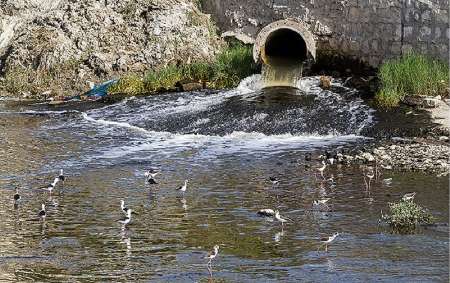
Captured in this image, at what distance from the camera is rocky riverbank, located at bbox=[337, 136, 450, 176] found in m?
18.3

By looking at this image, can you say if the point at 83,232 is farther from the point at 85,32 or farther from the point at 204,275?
the point at 85,32

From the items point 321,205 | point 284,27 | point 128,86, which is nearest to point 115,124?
point 128,86

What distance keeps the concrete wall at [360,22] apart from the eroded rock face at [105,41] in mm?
1275

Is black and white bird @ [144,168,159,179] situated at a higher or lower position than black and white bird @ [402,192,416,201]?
higher

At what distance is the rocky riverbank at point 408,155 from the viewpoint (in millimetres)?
18328

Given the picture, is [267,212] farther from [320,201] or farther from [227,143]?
[227,143]

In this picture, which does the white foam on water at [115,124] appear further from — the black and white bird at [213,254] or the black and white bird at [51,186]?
the black and white bird at [213,254]

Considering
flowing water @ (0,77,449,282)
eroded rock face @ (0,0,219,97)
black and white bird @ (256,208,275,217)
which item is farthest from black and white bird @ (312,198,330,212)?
eroded rock face @ (0,0,219,97)

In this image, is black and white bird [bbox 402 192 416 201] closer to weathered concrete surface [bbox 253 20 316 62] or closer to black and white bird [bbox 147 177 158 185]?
black and white bird [bbox 147 177 158 185]

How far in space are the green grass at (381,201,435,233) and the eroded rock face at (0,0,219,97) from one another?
590 inches

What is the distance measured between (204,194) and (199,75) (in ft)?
36.9

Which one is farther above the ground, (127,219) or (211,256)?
(127,219)

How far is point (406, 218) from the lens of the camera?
47.6 ft

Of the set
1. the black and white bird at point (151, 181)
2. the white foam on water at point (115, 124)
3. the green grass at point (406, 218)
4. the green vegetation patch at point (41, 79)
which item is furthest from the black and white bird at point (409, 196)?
the green vegetation patch at point (41, 79)
